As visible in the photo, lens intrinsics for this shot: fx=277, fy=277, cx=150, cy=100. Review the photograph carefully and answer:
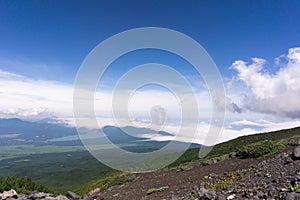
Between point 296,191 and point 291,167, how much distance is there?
422cm

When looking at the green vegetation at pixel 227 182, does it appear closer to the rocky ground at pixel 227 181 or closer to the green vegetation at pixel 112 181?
the rocky ground at pixel 227 181

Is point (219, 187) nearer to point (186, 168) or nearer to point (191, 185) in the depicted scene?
point (191, 185)

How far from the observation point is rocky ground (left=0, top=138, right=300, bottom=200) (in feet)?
44.9

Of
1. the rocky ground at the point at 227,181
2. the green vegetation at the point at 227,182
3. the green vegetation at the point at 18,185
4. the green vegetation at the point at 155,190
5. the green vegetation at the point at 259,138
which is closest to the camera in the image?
the rocky ground at the point at 227,181

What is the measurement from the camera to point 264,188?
1384 centimetres

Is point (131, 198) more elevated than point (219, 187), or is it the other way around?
point (219, 187)

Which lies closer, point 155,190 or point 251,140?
point 155,190

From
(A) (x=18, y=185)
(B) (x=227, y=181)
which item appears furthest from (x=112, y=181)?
(B) (x=227, y=181)

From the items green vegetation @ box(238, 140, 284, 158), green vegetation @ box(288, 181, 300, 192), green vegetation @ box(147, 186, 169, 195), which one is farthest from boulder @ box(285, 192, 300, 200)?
green vegetation @ box(147, 186, 169, 195)

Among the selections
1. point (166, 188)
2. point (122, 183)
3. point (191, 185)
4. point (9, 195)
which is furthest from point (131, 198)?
point (9, 195)

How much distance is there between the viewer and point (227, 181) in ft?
57.6

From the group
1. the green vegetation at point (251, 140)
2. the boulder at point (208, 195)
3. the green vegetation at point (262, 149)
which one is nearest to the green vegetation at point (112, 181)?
the green vegetation at point (251, 140)

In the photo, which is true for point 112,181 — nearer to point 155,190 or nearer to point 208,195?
point 155,190

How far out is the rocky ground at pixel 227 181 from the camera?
13.7 metres
